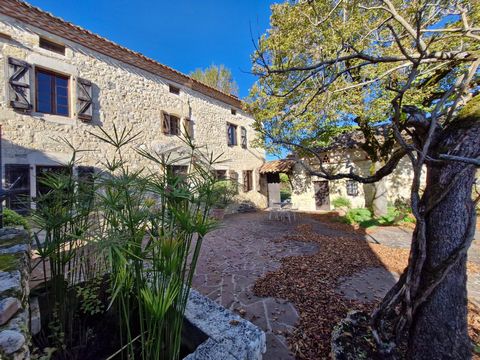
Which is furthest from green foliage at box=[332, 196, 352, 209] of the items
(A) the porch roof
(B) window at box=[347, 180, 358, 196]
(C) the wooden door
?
(A) the porch roof

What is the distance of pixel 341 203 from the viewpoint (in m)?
11.6

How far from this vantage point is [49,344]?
1870mm

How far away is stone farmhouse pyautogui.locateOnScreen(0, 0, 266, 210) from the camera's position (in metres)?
5.49

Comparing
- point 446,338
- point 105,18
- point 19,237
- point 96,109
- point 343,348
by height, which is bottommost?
point 343,348

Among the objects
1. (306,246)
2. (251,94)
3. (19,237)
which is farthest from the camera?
(251,94)

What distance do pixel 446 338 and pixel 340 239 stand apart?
5.14 meters

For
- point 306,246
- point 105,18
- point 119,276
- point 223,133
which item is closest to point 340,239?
point 306,246

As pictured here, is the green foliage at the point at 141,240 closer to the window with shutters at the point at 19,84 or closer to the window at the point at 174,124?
the window with shutters at the point at 19,84

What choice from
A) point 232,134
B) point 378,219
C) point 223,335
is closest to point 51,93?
point 223,335

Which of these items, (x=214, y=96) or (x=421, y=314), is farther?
(x=214, y=96)

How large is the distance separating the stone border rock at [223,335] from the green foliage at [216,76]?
16.8 m

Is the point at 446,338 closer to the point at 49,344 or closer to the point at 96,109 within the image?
the point at 49,344

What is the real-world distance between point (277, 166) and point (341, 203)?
4.26m

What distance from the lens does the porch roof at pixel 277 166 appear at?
13398mm
